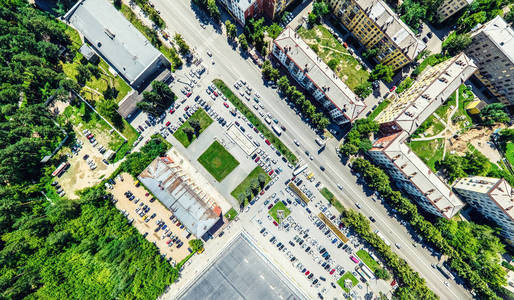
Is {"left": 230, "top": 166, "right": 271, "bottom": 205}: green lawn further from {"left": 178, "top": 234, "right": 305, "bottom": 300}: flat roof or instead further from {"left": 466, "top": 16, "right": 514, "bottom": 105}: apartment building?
{"left": 466, "top": 16, "right": 514, "bottom": 105}: apartment building

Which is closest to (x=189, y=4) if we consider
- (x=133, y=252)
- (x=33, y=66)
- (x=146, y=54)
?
(x=146, y=54)

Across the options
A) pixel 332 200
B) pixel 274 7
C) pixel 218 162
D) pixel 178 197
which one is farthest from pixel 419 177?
pixel 178 197

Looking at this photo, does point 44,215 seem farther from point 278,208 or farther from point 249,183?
point 278,208

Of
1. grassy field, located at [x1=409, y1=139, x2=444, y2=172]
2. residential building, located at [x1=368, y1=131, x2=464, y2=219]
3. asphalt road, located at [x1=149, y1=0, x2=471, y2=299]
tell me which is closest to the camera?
residential building, located at [x1=368, y1=131, x2=464, y2=219]

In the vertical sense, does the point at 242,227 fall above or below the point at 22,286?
below

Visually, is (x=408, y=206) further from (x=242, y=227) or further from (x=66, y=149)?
(x=66, y=149)

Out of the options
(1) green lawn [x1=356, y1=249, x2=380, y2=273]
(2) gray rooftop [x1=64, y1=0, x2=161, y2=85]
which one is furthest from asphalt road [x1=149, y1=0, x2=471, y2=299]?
(2) gray rooftop [x1=64, y1=0, x2=161, y2=85]

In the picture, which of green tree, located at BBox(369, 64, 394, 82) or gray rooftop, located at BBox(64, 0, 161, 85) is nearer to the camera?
gray rooftop, located at BBox(64, 0, 161, 85)
